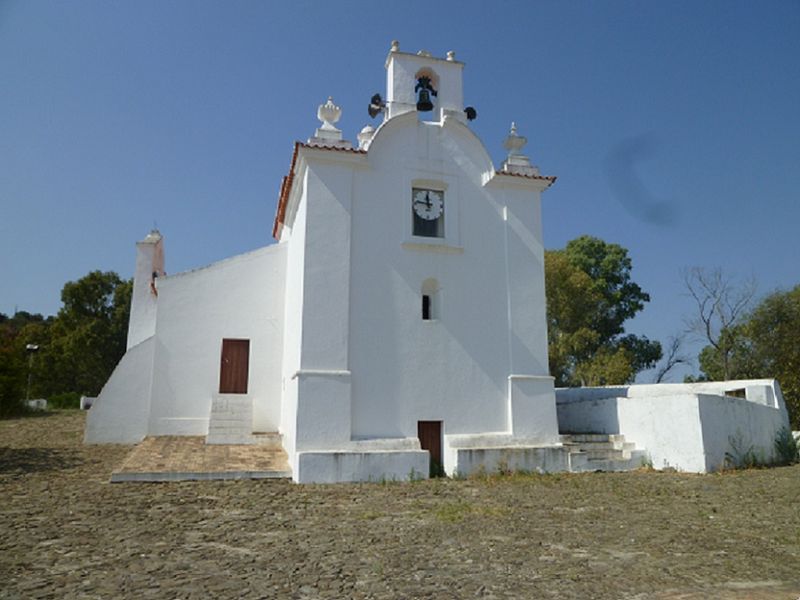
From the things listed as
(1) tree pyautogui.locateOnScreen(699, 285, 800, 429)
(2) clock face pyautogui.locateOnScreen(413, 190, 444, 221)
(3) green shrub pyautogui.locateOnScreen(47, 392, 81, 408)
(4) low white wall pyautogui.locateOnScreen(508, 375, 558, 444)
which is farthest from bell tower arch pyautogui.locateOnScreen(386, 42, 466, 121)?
(3) green shrub pyautogui.locateOnScreen(47, 392, 81, 408)

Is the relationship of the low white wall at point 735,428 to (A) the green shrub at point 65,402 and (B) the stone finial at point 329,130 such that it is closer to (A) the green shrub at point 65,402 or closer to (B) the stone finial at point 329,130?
(B) the stone finial at point 329,130

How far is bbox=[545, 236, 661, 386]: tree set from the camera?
24281 mm

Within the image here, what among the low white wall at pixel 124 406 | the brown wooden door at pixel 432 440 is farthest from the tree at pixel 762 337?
the low white wall at pixel 124 406

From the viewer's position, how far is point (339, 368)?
10.9 m

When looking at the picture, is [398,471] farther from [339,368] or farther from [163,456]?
[163,456]

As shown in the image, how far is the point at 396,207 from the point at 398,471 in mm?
5154

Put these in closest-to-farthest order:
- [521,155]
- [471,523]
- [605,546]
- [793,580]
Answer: [793,580] → [605,546] → [471,523] → [521,155]

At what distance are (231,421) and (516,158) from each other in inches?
338

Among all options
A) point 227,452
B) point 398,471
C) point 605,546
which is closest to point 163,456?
point 227,452

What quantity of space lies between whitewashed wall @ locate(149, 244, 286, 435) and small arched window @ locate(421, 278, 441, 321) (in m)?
4.51

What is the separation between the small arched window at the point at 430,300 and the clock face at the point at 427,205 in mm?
1415

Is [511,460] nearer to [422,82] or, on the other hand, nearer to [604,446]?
[604,446]

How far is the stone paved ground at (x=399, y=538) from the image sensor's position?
4.82 m

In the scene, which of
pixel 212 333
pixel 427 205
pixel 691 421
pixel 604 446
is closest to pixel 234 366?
pixel 212 333
